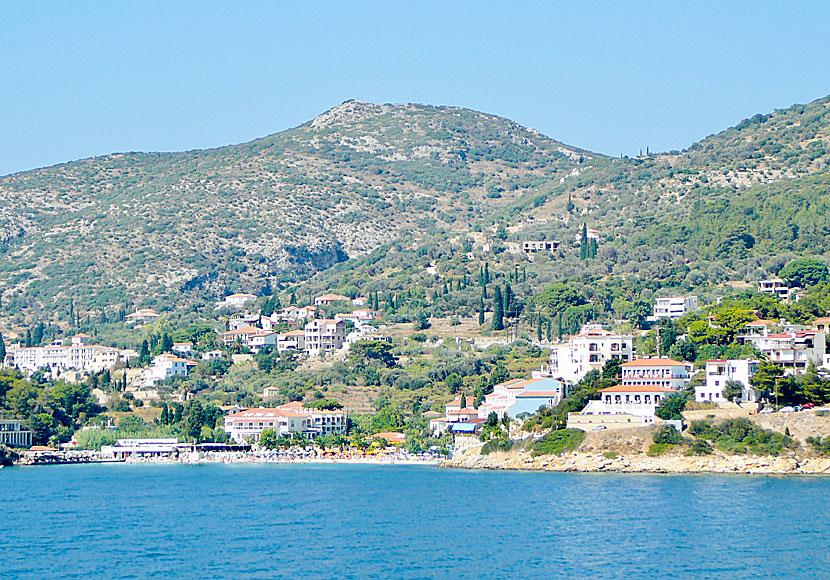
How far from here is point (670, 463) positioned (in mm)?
71688

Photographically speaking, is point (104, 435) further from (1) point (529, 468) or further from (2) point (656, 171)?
(2) point (656, 171)

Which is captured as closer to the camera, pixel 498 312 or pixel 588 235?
pixel 498 312

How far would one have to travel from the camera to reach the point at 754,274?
395 feet

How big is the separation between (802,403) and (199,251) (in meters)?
116

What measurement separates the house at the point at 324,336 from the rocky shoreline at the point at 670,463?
42.6 metres

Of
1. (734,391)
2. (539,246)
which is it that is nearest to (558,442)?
(734,391)

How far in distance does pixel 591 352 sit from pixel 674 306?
65.5ft

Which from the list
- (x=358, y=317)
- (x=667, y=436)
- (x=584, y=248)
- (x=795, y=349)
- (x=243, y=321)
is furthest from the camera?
(x=243, y=321)

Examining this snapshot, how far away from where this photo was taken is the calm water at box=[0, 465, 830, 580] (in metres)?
44.3

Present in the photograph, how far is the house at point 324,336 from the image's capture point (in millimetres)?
120844

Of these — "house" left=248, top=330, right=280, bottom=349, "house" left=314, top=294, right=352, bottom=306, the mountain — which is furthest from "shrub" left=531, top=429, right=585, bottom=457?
"house" left=314, top=294, right=352, bottom=306

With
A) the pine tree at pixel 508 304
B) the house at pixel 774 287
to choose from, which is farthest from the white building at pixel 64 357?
the house at pixel 774 287

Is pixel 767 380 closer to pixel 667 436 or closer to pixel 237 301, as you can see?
pixel 667 436

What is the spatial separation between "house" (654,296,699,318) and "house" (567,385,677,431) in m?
30.9
